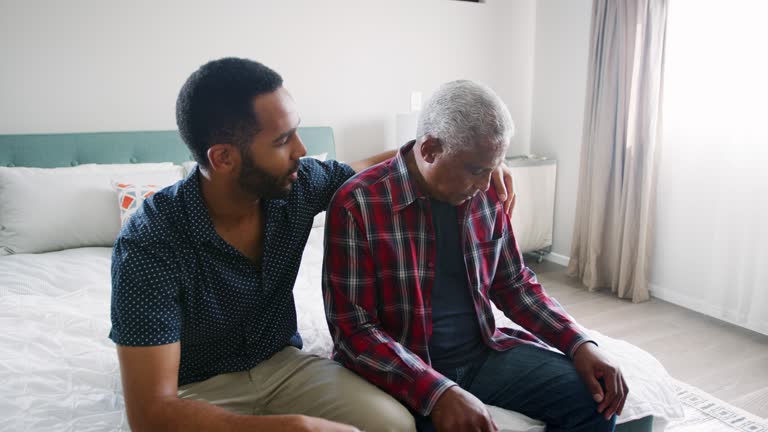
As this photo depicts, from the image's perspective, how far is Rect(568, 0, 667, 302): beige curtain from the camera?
2906mm

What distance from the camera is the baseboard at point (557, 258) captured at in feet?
12.5

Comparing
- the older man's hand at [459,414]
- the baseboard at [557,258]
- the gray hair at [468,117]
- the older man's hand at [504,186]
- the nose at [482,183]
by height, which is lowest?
the baseboard at [557,258]

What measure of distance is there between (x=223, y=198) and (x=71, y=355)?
2.12 feet

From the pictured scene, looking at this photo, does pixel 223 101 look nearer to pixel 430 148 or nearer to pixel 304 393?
pixel 430 148

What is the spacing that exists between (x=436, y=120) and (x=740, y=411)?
1.74 metres

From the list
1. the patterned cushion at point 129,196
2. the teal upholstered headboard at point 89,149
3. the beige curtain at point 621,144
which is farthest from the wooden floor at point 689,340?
the teal upholstered headboard at point 89,149

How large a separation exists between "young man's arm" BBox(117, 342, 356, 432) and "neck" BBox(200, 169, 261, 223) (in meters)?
0.33

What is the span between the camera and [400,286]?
1200mm

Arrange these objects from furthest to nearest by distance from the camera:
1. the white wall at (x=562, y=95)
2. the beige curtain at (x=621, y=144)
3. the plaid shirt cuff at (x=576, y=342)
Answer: the white wall at (x=562, y=95), the beige curtain at (x=621, y=144), the plaid shirt cuff at (x=576, y=342)

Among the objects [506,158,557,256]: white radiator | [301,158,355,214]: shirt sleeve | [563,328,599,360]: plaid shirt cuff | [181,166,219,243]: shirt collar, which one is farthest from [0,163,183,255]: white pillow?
[506,158,557,256]: white radiator

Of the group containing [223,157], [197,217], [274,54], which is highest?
[274,54]

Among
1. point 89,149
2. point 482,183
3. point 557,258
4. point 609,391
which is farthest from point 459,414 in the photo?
point 557,258

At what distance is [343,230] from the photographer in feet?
3.91

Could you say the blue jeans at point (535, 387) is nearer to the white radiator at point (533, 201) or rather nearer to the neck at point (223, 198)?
the neck at point (223, 198)
